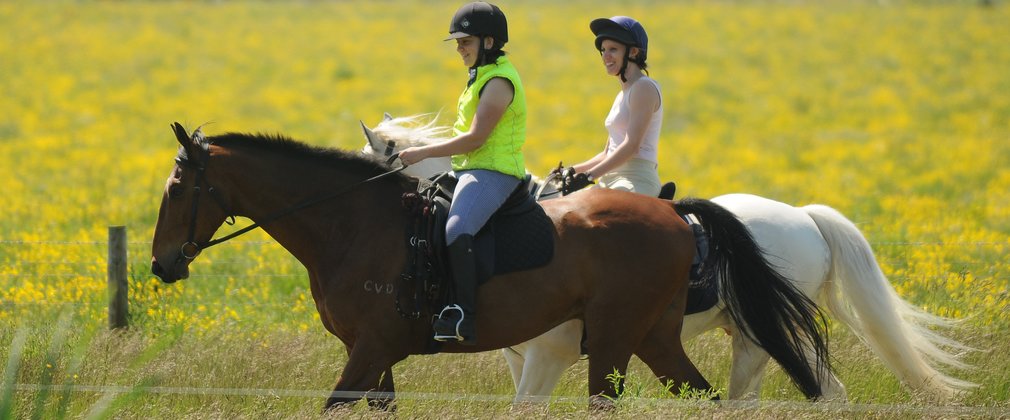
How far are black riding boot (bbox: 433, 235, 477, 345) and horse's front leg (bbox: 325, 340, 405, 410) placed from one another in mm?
305

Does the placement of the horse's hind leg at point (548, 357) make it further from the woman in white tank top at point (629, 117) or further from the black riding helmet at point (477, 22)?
the black riding helmet at point (477, 22)

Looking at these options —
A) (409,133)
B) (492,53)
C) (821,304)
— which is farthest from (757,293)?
(409,133)

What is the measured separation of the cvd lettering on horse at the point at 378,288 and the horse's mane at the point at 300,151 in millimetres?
663

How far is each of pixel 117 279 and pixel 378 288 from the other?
316cm

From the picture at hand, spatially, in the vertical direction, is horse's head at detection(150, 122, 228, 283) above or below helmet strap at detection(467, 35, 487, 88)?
below

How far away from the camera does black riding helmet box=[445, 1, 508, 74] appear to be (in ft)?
18.9

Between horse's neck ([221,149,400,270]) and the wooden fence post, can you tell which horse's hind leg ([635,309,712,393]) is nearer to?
horse's neck ([221,149,400,270])

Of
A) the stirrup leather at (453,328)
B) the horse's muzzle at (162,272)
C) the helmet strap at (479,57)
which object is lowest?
the stirrup leather at (453,328)

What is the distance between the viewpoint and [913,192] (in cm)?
1722

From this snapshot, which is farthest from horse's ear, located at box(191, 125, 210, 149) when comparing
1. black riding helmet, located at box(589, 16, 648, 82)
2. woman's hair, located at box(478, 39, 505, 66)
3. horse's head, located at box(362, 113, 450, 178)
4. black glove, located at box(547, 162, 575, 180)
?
black riding helmet, located at box(589, 16, 648, 82)

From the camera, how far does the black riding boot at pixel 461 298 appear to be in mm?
5617

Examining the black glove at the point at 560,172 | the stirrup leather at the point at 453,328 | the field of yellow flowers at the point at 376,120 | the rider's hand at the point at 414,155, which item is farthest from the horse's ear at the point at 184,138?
the black glove at the point at 560,172

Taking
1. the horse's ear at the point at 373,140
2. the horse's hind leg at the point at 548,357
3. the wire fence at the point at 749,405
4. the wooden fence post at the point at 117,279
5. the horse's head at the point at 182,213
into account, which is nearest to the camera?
the wire fence at the point at 749,405

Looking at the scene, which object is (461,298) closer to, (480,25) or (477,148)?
(477,148)
